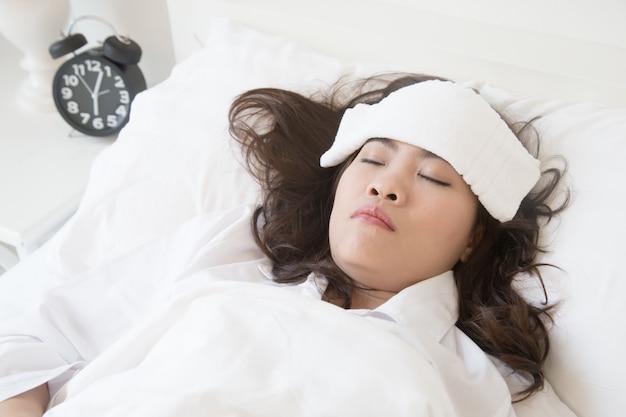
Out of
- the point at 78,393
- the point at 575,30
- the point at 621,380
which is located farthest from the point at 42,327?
the point at 575,30

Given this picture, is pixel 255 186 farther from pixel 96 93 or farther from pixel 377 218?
pixel 96 93

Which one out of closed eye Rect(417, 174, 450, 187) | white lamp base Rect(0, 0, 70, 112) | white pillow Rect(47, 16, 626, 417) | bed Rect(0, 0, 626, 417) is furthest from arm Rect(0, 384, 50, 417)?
white lamp base Rect(0, 0, 70, 112)

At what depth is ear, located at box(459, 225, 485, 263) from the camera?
0.94 meters

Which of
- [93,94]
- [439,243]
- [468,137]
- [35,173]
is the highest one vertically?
[468,137]

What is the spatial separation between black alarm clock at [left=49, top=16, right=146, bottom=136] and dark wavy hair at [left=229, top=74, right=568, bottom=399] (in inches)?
20.0

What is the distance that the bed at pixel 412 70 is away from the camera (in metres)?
0.80

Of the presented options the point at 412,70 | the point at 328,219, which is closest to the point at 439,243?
the point at 328,219

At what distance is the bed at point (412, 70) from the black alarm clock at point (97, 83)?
19 centimetres

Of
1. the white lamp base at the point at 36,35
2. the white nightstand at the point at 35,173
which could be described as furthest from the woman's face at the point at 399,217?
the white lamp base at the point at 36,35

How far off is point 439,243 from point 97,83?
1.00 metres

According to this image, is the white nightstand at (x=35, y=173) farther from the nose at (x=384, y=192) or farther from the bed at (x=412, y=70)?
the nose at (x=384, y=192)

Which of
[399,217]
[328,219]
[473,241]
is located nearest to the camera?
[399,217]

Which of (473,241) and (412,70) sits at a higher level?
(412,70)

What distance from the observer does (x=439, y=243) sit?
868 millimetres
